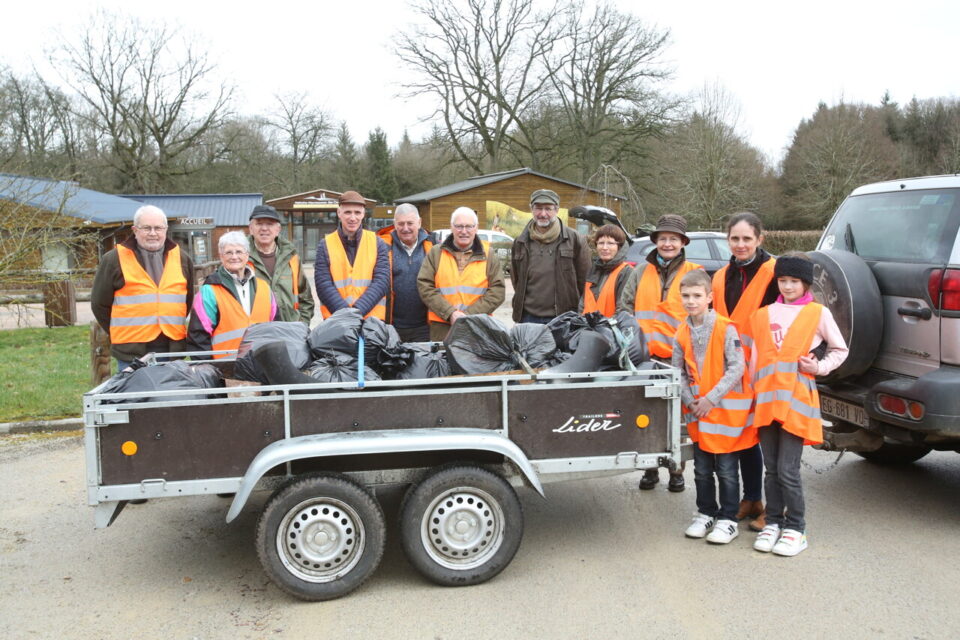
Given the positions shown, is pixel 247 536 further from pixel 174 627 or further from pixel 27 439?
pixel 27 439

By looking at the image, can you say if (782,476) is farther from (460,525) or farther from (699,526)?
(460,525)

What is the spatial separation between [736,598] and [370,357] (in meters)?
2.30

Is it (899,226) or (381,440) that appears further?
(899,226)

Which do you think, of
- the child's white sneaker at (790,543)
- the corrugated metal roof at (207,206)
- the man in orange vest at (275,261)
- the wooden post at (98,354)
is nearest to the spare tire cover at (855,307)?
the child's white sneaker at (790,543)

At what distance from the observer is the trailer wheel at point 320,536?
3836 mm

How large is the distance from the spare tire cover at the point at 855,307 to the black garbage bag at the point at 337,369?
2.89m

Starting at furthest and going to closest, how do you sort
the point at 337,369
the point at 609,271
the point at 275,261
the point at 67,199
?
1. the point at 67,199
2. the point at 275,261
3. the point at 609,271
4. the point at 337,369

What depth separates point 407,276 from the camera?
21.1 ft

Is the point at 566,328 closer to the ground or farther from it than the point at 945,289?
closer to the ground

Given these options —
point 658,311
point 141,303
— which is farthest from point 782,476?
point 141,303

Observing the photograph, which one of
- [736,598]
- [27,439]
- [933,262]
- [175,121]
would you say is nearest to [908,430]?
[933,262]

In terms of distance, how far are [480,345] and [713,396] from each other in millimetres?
1382

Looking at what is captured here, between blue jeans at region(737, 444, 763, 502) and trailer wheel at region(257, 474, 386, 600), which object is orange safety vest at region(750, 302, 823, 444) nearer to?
blue jeans at region(737, 444, 763, 502)

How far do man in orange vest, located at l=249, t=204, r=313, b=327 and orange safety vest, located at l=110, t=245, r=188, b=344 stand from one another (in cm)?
64
